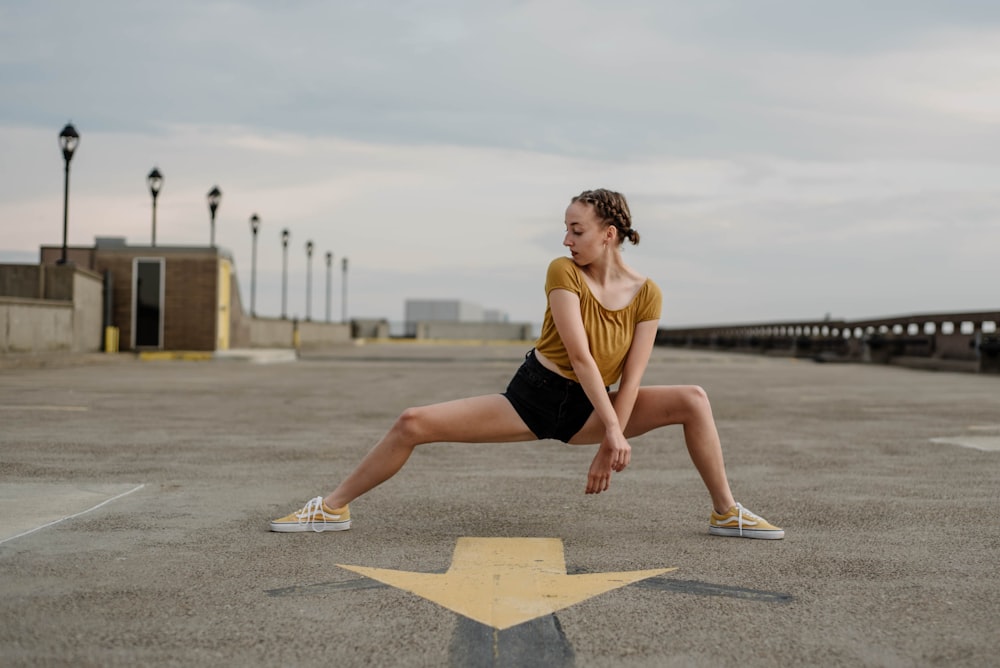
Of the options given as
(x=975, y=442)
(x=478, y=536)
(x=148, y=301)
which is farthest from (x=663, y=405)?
(x=148, y=301)

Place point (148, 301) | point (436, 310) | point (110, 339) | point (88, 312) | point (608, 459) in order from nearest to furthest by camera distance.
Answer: point (608, 459), point (88, 312), point (110, 339), point (148, 301), point (436, 310)

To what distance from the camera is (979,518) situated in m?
5.65

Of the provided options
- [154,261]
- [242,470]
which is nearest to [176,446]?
[242,470]

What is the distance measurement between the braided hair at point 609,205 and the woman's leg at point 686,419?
2.64ft

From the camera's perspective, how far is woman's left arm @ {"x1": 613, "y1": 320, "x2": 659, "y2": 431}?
479 centimetres

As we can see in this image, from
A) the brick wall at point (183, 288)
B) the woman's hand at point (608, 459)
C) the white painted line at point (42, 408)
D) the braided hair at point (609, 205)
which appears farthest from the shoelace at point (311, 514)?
the brick wall at point (183, 288)

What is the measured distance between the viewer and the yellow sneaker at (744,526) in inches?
199

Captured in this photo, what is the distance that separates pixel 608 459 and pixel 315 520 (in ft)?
4.84

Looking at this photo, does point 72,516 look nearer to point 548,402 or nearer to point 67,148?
point 548,402

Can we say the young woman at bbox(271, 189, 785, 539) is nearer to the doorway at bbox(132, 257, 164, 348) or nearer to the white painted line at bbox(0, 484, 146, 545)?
the white painted line at bbox(0, 484, 146, 545)

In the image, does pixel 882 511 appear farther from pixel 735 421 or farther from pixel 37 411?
pixel 37 411

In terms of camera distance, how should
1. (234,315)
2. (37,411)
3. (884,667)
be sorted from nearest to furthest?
(884,667), (37,411), (234,315)

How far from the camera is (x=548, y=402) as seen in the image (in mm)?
4840

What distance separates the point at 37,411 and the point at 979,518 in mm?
9580
